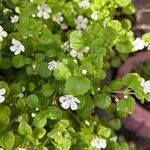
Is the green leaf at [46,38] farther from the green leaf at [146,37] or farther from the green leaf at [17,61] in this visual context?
the green leaf at [146,37]

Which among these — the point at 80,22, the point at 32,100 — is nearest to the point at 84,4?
the point at 80,22

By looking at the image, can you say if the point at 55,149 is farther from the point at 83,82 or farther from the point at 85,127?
the point at 83,82

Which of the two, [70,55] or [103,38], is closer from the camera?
[103,38]

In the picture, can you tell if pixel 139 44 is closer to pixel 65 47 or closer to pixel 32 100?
pixel 65 47

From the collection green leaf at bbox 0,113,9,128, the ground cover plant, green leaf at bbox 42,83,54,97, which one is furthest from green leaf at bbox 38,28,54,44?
green leaf at bbox 0,113,9,128

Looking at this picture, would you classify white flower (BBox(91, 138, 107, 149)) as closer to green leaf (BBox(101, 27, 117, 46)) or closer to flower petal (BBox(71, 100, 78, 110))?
flower petal (BBox(71, 100, 78, 110))

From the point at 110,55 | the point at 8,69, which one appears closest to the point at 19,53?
the point at 8,69
